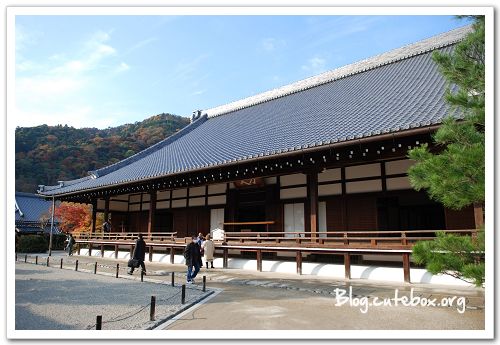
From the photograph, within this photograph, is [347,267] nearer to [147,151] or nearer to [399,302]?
[399,302]

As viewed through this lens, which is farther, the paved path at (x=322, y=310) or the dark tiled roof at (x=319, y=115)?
the dark tiled roof at (x=319, y=115)

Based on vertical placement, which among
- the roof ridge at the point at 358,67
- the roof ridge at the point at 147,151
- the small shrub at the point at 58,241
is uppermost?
the roof ridge at the point at 358,67

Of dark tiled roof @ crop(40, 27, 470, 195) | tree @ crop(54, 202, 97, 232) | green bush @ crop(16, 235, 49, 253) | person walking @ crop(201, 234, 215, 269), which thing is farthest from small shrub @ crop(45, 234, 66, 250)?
person walking @ crop(201, 234, 215, 269)

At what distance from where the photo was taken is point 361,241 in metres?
10.2

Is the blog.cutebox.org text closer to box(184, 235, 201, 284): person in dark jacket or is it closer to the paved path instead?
the paved path

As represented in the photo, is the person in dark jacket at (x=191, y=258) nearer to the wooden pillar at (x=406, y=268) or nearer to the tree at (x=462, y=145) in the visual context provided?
the wooden pillar at (x=406, y=268)

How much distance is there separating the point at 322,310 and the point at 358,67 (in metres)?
14.9

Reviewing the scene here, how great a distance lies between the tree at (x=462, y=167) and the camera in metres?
4.50

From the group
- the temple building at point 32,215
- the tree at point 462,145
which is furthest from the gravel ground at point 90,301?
the temple building at point 32,215

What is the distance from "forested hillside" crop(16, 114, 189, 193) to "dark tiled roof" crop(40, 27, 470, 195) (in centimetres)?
2177

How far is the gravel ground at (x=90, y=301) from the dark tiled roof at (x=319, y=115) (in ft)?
15.8

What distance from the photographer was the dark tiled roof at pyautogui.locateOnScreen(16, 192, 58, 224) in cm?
3559
